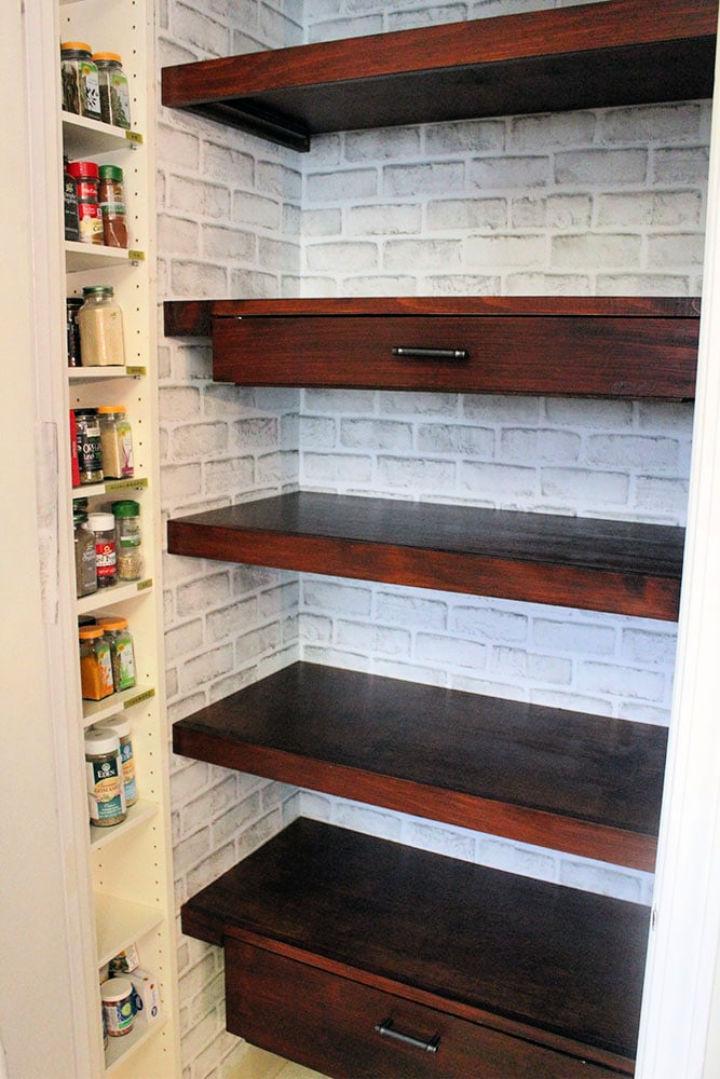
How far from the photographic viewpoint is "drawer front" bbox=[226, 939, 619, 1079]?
147cm

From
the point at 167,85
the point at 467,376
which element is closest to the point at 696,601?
the point at 467,376

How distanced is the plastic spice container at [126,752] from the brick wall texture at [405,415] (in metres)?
0.09

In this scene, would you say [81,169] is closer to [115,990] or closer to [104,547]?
[104,547]

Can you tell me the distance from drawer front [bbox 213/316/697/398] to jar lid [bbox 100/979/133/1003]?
114 centimetres

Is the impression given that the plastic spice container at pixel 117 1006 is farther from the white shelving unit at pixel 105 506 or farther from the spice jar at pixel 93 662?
the spice jar at pixel 93 662

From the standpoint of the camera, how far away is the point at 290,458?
202 cm

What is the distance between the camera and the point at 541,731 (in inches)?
67.5

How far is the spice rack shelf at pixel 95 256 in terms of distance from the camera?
1395 millimetres

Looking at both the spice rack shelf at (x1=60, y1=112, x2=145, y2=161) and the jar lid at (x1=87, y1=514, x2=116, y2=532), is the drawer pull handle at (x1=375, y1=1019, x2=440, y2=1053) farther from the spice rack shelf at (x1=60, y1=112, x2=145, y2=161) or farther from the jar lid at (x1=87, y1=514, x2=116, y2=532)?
the spice rack shelf at (x1=60, y1=112, x2=145, y2=161)

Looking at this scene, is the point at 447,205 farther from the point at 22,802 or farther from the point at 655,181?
the point at 22,802

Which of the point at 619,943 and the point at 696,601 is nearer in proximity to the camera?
the point at 696,601

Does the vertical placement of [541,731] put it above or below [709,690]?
below

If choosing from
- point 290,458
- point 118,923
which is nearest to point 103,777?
point 118,923

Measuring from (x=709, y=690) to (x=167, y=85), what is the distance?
1.31 meters
